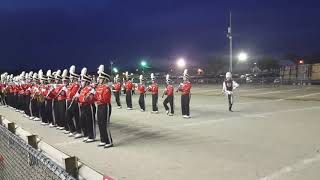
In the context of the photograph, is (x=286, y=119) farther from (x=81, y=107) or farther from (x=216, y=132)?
(x=81, y=107)

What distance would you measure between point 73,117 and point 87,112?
175 cm

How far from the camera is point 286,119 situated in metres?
18.4

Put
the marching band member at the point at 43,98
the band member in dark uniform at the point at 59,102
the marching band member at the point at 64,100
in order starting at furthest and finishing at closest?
the marching band member at the point at 43,98
the band member in dark uniform at the point at 59,102
the marching band member at the point at 64,100

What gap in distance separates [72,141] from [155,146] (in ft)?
9.90

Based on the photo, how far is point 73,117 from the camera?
15.2 meters

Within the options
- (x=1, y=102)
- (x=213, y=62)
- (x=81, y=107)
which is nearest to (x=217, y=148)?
(x=81, y=107)

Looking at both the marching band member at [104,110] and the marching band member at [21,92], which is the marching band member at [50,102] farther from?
the marching band member at [21,92]

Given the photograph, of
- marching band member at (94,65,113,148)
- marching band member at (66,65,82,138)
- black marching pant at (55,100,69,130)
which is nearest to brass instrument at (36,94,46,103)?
black marching pant at (55,100,69,130)

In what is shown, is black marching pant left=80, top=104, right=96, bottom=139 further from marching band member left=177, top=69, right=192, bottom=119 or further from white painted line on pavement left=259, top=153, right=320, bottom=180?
marching band member left=177, top=69, right=192, bottom=119

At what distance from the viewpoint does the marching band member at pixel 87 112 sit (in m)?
13.4

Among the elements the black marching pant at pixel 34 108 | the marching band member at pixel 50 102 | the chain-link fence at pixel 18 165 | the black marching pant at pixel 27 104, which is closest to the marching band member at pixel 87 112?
the chain-link fence at pixel 18 165

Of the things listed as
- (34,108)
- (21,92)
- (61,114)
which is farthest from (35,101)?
(61,114)

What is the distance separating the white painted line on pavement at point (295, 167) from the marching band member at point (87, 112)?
644 centimetres

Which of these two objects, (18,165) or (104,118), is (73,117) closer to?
(104,118)
